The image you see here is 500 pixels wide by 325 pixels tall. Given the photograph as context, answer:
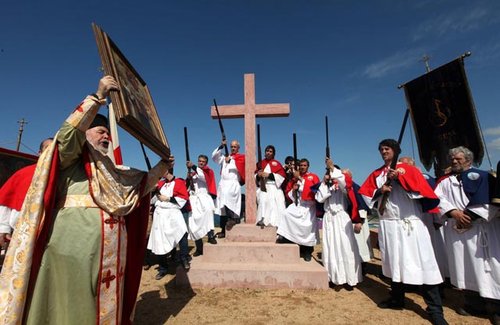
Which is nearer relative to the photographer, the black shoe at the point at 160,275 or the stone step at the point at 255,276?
the stone step at the point at 255,276

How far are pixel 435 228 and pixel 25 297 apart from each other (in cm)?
639

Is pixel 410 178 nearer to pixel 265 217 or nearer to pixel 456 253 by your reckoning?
pixel 456 253

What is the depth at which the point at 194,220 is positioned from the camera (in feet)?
21.6

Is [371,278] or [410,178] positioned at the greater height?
[410,178]

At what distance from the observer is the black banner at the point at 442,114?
569 cm

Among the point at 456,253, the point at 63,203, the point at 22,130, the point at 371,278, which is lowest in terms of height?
the point at 371,278

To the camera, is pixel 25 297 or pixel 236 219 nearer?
pixel 25 297

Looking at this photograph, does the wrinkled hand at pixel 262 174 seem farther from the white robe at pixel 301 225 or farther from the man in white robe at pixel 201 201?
the man in white robe at pixel 201 201

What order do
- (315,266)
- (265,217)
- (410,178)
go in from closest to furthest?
(410,178) < (315,266) < (265,217)

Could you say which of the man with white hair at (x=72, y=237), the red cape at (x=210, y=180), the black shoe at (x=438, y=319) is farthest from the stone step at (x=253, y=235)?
the man with white hair at (x=72, y=237)

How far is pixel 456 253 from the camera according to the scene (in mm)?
4125

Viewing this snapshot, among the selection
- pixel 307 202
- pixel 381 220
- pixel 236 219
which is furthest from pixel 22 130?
A: pixel 381 220

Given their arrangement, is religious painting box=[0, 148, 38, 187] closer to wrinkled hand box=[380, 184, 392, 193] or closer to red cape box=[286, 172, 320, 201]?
red cape box=[286, 172, 320, 201]

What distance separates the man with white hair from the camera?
6.30 feet
